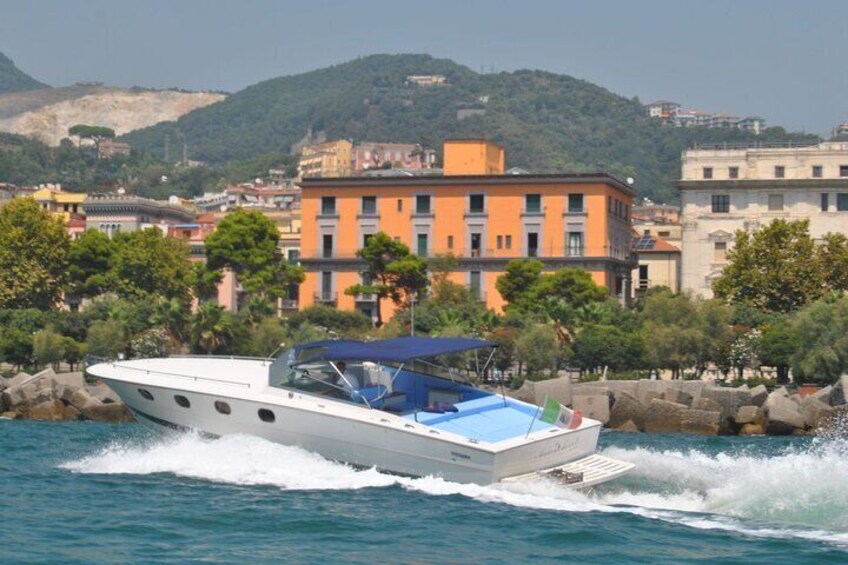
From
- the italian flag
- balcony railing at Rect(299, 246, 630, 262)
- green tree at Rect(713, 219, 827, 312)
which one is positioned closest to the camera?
the italian flag

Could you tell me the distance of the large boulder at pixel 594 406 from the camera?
168 ft

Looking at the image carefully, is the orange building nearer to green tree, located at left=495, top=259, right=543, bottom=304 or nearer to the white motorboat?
green tree, located at left=495, top=259, right=543, bottom=304

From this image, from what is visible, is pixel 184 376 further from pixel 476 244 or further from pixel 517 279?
pixel 476 244

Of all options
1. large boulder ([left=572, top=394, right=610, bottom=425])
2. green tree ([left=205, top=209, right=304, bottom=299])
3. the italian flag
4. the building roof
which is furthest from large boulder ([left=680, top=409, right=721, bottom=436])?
green tree ([left=205, top=209, right=304, bottom=299])

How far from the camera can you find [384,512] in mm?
27484

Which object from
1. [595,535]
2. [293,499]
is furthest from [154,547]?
[595,535]

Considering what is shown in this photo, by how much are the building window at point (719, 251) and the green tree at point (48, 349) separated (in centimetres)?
3735

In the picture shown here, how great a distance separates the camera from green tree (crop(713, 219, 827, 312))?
78.8 m

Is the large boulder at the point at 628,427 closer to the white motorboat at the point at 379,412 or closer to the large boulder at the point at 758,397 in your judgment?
the large boulder at the point at 758,397

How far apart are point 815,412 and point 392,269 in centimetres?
3551

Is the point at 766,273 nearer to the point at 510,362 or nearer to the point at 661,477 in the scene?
the point at 510,362

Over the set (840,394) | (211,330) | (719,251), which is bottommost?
(840,394)

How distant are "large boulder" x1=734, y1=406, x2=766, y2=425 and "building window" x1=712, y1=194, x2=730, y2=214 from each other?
42.1 m

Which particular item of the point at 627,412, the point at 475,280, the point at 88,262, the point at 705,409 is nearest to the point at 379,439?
the point at 627,412
